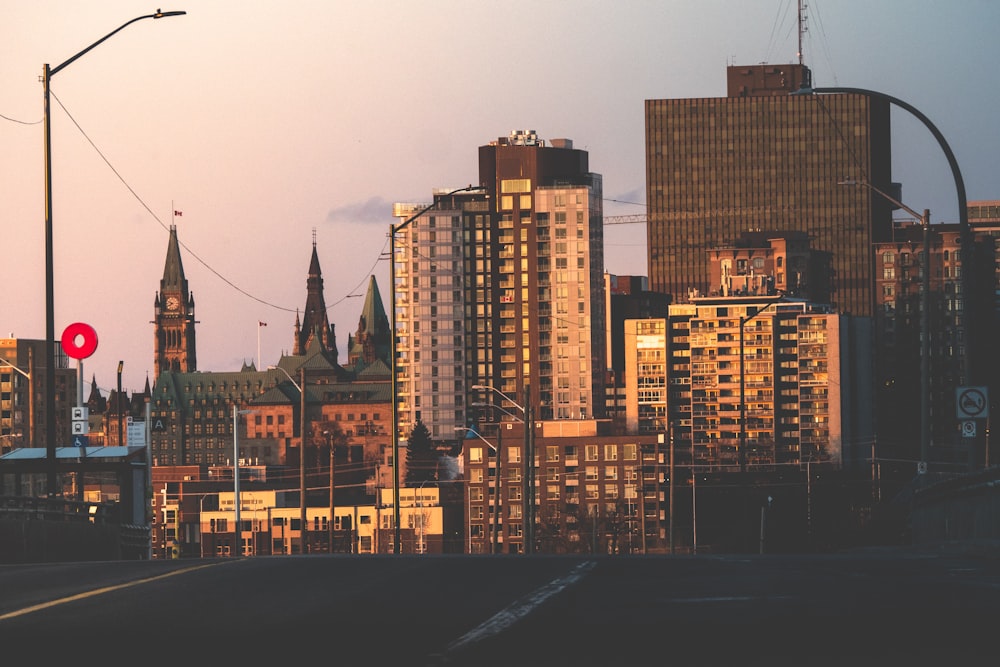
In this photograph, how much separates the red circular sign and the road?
20.8 m

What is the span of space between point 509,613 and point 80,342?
28090 millimetres

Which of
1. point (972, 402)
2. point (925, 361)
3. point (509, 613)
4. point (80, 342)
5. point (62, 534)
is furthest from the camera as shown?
point (925, 361)

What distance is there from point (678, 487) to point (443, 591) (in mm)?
183961

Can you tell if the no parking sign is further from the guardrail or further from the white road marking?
the white road marking

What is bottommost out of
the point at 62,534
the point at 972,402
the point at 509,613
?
the point at 62,534

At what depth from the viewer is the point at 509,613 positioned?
44.0 feet

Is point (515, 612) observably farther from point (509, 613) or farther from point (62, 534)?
point (62, 534)

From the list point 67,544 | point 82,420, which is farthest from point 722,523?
point 67,544

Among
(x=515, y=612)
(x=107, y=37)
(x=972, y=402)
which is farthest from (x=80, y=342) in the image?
(x=515, y=612)

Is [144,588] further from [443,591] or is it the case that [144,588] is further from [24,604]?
[443,591]

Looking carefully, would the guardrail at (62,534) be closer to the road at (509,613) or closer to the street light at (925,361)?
the road at (509,613)

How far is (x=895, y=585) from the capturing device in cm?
1605

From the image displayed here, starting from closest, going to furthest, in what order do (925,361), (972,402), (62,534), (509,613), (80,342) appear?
1. (509,613)
2. (62,534)
3. (972,402)
4. (80,342)
5. (925,361)

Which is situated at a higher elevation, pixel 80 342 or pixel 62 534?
pixel 80 342
